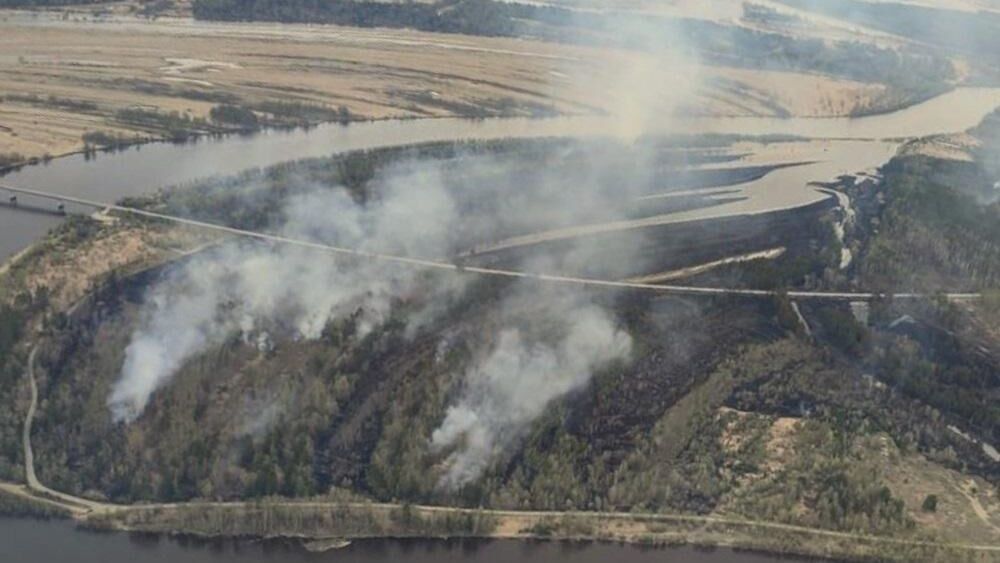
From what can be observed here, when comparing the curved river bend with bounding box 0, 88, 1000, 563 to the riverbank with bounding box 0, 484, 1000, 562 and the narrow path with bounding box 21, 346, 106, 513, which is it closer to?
the riverbank with bounding box 0, 484, 1000, 562

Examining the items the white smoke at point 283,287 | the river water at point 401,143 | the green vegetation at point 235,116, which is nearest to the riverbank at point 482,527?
the white smoke at point 283,287

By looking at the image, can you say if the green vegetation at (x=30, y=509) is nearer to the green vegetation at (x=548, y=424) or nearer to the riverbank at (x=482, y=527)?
the riverbank at (x=482, y=527)

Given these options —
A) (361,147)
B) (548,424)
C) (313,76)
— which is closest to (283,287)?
(548,424)

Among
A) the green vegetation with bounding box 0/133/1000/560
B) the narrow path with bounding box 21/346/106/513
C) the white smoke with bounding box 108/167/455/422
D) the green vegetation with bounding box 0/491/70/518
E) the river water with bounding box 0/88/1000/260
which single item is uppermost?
the river water with bounding box 0/88/1000/260

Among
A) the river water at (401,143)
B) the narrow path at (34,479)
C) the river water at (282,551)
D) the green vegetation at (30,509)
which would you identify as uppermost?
the river water at (401,143)

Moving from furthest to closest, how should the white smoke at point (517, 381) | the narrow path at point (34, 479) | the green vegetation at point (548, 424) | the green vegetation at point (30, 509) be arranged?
the white smoke at point (517, 381), the green vegetation at point (548, 424), the narrow path at point (34, 479), the green vegetation at point (30, 509)

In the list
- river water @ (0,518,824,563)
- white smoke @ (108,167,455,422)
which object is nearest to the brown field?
white smoke @ (108,167,455,422)

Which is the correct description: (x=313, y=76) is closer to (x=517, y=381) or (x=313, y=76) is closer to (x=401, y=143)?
(x=401, y=143)
